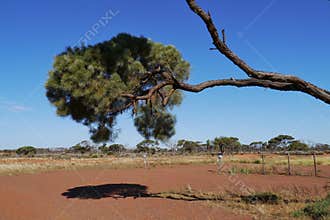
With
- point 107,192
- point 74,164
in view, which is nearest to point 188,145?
point 74,164

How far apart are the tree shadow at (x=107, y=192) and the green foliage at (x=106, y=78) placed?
3048 millimetres

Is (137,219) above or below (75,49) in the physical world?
below

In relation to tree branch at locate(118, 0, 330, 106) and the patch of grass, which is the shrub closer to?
the patch of grass

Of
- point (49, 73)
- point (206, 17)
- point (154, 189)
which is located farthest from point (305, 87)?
point (154, 189)

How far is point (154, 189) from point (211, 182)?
11.4 feet

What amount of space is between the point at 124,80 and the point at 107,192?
5793 millimetres

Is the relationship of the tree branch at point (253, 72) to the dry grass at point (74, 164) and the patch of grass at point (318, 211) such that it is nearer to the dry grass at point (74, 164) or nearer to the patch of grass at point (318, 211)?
the patch of grass at point (318, 211)

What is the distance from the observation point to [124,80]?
36.2ft

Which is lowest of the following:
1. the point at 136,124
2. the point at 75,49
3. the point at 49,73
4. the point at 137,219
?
the point at 137,219

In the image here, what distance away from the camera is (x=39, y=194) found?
551 inches

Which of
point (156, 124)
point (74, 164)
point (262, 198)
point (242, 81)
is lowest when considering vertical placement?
point (262, 198)

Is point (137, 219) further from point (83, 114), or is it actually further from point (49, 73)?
point (49, 73)

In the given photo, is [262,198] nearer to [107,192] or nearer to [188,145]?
[107,192]

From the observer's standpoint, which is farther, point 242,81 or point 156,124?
point 156,124
